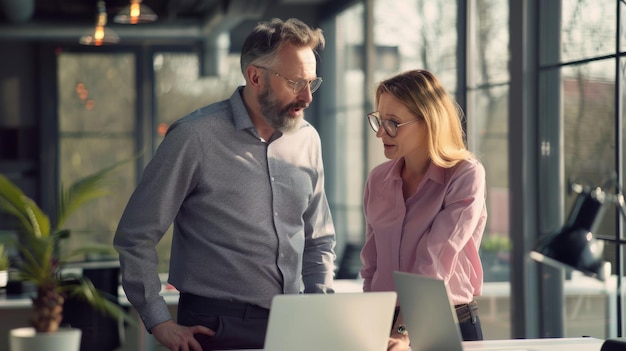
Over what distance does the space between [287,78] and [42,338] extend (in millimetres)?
1053

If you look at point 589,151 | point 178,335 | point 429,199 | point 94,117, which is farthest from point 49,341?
point 94,117

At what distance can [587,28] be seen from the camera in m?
5.38

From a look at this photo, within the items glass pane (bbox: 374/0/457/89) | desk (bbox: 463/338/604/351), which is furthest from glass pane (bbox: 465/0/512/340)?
desk (bbox: 463/338/604/351)

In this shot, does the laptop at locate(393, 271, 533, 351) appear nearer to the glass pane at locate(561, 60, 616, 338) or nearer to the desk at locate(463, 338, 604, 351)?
the desk at locate(463, 338, 604, 351)

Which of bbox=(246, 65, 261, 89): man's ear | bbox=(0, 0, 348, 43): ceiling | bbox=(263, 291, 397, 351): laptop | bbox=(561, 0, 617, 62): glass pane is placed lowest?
bbox=(263, 291, 397, 351): laptop

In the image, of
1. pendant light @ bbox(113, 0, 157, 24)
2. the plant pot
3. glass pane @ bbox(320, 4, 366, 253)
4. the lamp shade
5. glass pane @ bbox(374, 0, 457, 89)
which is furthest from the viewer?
glass pane @ bbox(320, 4, 366, 253)

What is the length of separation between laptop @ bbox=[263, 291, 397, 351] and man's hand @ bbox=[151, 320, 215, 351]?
1.74ft

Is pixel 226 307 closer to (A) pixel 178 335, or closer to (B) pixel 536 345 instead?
(A) pixel 178 335

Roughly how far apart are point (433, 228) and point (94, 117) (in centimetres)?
1015

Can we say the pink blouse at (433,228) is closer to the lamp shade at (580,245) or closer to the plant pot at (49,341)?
the lamp shade at (580,245)

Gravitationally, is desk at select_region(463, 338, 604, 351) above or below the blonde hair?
below

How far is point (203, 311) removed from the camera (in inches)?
117

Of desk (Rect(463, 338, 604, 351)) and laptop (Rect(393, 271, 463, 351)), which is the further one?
desk (Rect(463, 338, 604, 351))

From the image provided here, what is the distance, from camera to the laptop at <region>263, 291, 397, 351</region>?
233cm
